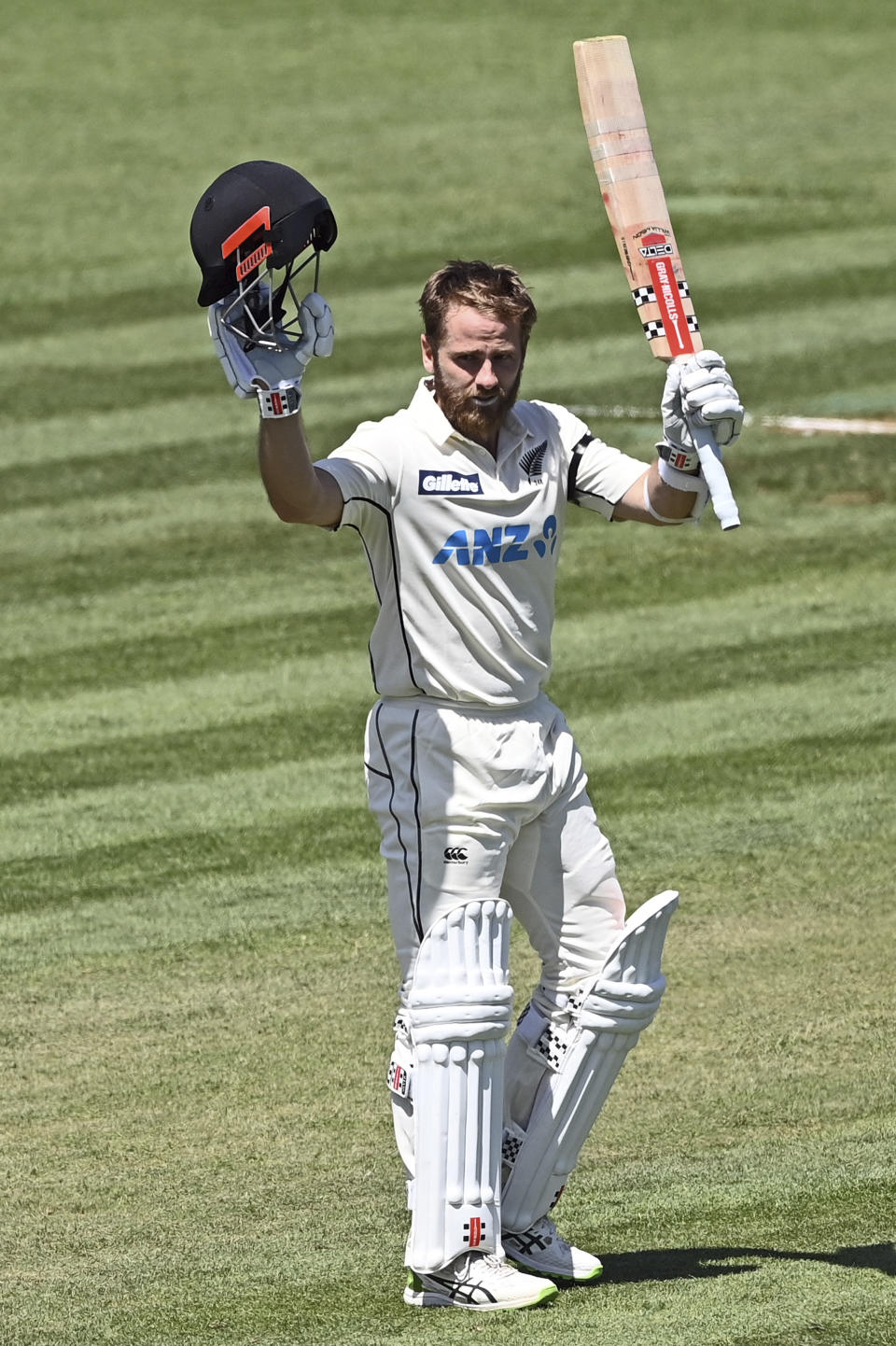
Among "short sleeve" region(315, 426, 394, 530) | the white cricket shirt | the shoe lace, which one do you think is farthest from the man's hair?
the shoe lace

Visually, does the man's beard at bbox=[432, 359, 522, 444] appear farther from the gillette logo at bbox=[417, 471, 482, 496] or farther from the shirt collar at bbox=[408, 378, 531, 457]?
the gillette logo at bbox=[417, 471, 482, 496]

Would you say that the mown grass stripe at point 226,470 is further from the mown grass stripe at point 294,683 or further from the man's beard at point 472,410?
the man's beard at point 472,410

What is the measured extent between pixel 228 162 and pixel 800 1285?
16195mm

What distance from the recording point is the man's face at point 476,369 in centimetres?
534

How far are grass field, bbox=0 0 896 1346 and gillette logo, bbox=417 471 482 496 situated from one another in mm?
1909

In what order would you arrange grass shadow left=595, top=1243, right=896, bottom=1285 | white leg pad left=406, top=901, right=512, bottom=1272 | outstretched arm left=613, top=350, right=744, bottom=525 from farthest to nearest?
grass shadow left=595, top=1243, right=896, bottom=1285
outstretched arm left=613, top=350, right=744, bottom=525
white leg pad left=406, top=901, right=512, bottom=1272

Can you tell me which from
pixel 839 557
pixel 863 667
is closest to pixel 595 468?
pixel 863 667

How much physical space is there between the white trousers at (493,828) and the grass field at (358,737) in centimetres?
86

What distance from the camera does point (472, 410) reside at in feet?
17.7

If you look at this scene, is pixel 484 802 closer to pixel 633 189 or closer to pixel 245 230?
pixel 245 230

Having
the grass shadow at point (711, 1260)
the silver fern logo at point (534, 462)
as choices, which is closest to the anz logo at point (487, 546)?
the silver fern logo at point (534, 462)

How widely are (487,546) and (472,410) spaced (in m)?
0.33

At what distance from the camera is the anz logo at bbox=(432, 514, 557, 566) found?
5383 mm

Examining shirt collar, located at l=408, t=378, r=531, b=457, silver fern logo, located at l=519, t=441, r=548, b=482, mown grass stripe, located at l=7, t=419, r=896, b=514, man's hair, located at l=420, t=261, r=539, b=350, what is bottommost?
mown grass stripe, located at l=7, t=419, r=896, b=514
